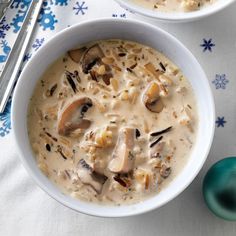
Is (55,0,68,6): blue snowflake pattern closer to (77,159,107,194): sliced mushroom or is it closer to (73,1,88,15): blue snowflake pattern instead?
(73,1,88,15): blue snowflake pattern

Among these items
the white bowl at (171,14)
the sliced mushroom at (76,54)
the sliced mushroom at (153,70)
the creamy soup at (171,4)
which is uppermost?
the white bowl at (171,14)

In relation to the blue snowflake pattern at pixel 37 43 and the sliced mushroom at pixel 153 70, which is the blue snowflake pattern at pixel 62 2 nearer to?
the blue snowflake pattern at pixel 37 43

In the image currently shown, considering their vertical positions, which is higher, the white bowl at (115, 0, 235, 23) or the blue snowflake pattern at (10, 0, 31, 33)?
the white bowl at (115, 0, 235, 23)

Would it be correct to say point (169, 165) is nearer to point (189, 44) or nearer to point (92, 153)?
point (92, 153)

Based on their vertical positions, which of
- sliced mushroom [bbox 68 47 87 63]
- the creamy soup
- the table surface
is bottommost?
the table surface

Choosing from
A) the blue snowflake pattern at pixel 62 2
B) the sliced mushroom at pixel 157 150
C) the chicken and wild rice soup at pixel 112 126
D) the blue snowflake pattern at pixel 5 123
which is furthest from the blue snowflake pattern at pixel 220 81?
the blue snowflake pattern at pixel 5 123

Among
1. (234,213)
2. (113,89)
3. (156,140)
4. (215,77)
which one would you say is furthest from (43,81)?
(234,213)

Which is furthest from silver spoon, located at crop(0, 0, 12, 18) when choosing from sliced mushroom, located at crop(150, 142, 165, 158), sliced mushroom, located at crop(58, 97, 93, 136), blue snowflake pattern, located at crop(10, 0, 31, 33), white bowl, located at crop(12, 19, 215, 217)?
sliced mushroom, located at crop(150, 142, 165, 158)

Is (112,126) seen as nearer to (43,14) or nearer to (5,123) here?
(5,123)
